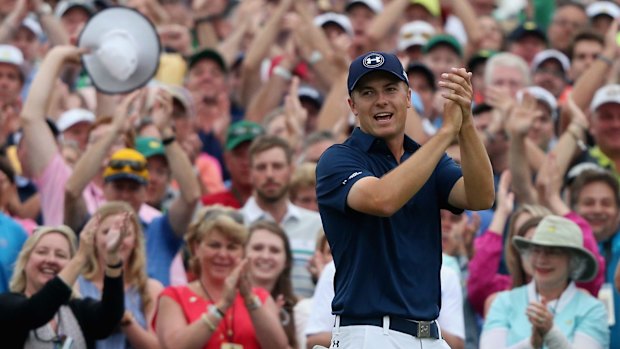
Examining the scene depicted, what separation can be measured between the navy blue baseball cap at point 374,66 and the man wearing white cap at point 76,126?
6380 millimetres

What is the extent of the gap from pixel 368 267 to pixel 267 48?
28.5 ft

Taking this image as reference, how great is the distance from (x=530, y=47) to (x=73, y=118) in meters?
5.35

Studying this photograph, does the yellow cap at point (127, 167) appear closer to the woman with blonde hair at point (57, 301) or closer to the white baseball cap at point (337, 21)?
the woman with blonde hair at point (57, 301)

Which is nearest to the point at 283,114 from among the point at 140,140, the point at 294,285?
the point at 140,140

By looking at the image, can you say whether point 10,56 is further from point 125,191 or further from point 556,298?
point 556,298

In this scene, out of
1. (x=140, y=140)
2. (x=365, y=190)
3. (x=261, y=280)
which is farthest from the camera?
(x=140, y=140)

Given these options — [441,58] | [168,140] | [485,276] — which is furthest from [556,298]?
[441,58]

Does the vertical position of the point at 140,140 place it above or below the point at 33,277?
above

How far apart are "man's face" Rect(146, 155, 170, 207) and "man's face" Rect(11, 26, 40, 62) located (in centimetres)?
343

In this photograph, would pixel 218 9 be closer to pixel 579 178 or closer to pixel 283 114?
pixel 283 114

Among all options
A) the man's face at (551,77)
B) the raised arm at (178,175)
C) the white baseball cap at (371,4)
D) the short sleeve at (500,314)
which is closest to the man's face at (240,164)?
the raised arm at (178,175)

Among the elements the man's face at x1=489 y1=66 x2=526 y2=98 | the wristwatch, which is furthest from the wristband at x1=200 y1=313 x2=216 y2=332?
the wristwatch

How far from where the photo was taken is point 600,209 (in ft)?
35.2

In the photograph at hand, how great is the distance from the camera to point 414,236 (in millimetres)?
6957
